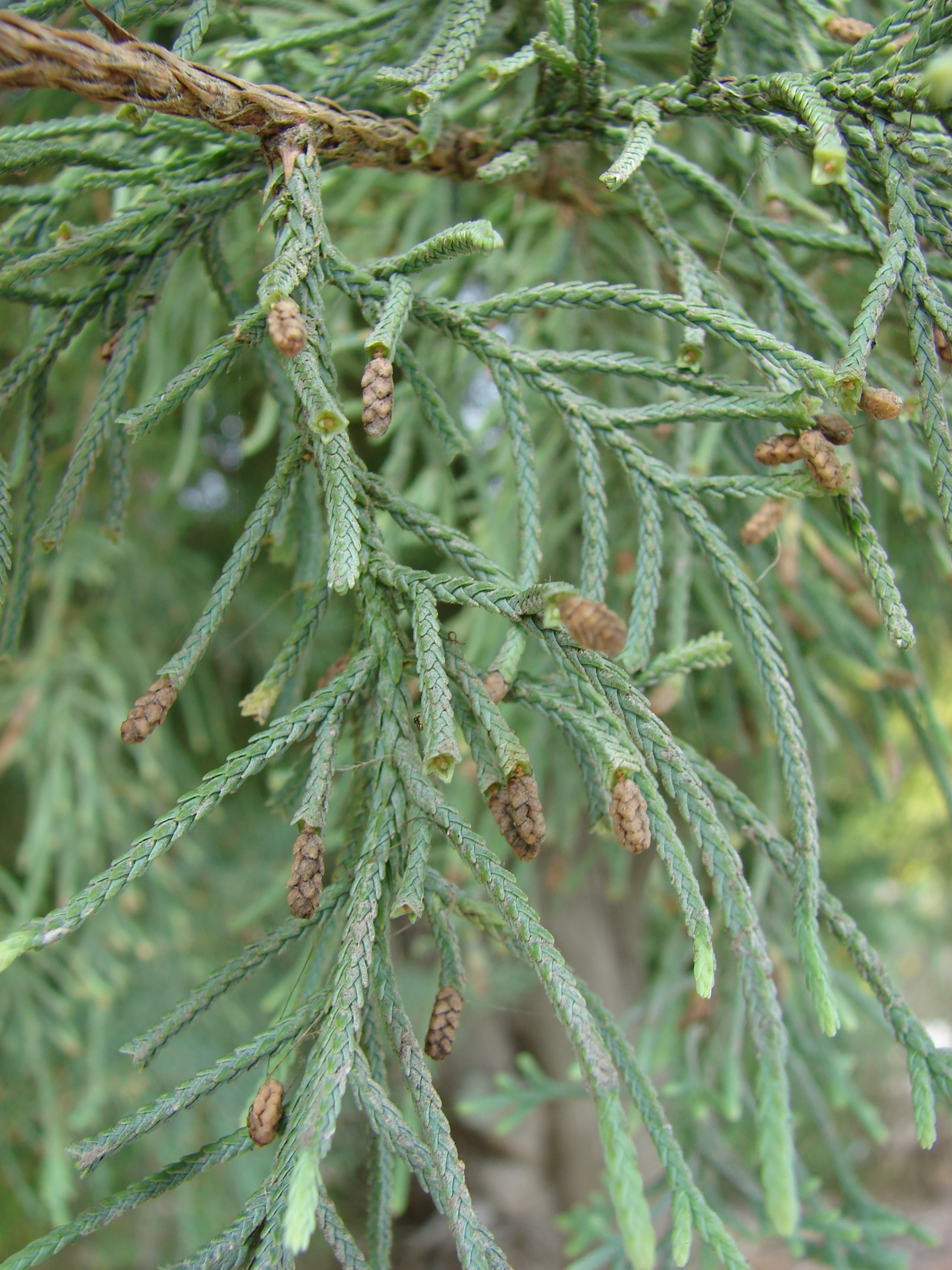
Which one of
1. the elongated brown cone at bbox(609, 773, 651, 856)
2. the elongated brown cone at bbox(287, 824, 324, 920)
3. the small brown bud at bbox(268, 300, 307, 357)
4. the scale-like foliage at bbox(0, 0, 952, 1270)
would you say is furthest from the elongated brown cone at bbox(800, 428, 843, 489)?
the elongated brown cone at bbox(287, 824, 324, 920)

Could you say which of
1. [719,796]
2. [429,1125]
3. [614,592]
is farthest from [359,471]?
[614,592]

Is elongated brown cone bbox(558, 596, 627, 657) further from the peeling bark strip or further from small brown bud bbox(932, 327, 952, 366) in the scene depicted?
the peeling bark strip

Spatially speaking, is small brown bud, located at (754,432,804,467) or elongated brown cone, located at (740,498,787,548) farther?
elongated brown cone, located at (740,498,787,548)

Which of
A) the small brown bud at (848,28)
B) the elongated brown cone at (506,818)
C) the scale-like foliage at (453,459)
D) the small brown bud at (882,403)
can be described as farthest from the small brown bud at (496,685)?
the small brown bud at (848,28)

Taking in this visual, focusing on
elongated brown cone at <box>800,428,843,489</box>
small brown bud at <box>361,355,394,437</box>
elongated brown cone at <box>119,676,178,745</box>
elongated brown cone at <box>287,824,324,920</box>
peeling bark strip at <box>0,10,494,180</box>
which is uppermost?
peeling bark strip at <box>0,10,494,180</box>

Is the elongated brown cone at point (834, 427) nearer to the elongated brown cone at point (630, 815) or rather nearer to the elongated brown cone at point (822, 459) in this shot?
the elongated brown cone at point (822, 459)

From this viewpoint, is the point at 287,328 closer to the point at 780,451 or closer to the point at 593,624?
the point at 593,624
